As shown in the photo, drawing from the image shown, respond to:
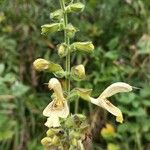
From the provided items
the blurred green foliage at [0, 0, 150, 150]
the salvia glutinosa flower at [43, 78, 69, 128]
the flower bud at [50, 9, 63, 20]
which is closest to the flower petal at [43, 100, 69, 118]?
the salvia glutinosa flower at [43, 78, 69, 128]

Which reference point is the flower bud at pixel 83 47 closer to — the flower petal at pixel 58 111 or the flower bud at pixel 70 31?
the flower bud at pixel 70 31

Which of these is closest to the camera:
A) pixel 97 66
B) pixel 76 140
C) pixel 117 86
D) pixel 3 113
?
pixel 76 140

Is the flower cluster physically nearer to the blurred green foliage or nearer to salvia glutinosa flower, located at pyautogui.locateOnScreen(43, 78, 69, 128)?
salvia glutinosa flower, located at pyautogui.locateOnScreen(43, 78, 69, 128)

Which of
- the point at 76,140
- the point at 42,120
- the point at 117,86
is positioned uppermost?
the point at 117,86

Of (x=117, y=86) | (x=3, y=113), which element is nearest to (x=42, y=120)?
(x=3, y=113)

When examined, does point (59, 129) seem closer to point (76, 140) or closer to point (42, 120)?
point (76, 140)

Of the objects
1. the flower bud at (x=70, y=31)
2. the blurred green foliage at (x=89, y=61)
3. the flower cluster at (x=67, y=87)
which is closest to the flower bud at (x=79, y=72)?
the flower cluster at (x=67, y=87)
